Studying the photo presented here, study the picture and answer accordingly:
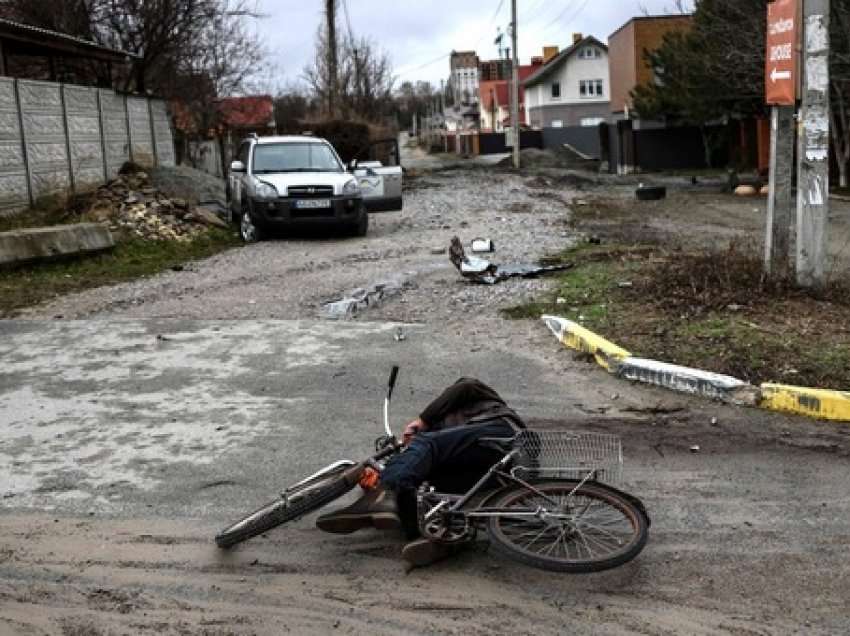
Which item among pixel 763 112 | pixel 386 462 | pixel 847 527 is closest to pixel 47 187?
pixel 386 462

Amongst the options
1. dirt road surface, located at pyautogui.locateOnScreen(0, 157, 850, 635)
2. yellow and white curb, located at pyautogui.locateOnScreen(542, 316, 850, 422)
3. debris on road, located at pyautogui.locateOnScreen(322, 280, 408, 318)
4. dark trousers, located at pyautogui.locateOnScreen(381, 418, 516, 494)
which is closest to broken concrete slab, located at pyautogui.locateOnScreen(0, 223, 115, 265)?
dirt road surface, located at pyautogui.locateOnScreen(0, 157, 850, 635)

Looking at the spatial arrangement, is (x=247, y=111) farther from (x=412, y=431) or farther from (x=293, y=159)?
(x=412, y=431)

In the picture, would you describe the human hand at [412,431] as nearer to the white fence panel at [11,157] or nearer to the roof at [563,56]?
the white fence panel at [11,157]

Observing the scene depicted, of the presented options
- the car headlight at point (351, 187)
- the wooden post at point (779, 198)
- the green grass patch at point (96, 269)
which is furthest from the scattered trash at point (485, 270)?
the car headlight at point (351, 187)

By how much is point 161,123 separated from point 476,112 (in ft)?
310

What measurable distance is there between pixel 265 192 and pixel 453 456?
1231cm

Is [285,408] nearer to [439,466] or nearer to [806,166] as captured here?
[439,466]

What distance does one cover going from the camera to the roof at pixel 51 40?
1747cm

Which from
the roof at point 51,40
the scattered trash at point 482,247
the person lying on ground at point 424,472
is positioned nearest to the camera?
the person lying on ground at point 424,472

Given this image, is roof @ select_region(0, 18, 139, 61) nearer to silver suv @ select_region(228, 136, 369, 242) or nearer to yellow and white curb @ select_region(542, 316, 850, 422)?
silver suv @ select_region(228, 136, 369, 242)

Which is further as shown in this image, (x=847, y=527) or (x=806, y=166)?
(x=806, y=166)

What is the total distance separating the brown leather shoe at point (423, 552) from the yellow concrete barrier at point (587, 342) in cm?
324

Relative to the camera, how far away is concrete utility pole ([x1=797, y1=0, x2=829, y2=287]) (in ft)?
26.4

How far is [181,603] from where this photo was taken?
3.80m
